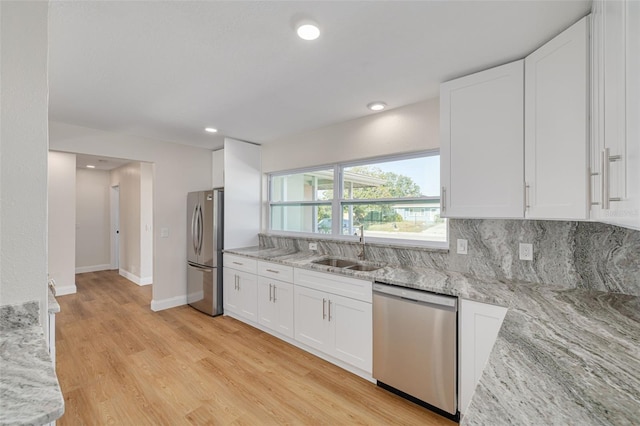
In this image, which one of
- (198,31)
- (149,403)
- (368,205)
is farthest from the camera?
(368,205)

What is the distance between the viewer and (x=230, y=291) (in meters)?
3.68

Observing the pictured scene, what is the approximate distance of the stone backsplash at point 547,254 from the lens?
171 cm

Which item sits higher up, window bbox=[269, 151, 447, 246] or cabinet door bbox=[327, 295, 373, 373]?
window bbox=[269, 151, 447, 246]

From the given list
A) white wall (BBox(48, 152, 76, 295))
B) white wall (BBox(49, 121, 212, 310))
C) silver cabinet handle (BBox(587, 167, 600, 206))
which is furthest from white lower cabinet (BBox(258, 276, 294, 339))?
white wall (BBox(48, 152, 76, 295))

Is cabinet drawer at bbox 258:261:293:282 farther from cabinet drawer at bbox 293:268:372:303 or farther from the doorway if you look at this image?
the doorway

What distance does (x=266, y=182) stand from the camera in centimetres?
430

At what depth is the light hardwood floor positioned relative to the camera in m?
1.92

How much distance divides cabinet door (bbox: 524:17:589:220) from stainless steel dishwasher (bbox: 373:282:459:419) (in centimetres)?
84

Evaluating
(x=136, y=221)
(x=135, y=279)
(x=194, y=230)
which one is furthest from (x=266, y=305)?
(x=136, y=221)

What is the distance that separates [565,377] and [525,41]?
5.97 feet

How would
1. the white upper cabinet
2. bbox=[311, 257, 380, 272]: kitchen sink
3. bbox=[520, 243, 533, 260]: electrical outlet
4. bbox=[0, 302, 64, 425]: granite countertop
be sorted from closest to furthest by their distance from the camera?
1. bbox=[0, 302, 64, 425]: granite countertop
2. the white upper cabinet
3. bbox=[520, 243, 533, 260]: electrical outlet
4. bbox=[311, 257, 380, 272]: kitchen sink

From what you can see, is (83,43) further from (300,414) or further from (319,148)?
(300,414)

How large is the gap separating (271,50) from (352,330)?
2.21 meters

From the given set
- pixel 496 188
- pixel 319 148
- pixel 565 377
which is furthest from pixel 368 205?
pixel 565 377
